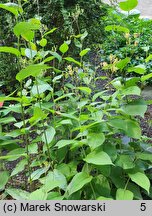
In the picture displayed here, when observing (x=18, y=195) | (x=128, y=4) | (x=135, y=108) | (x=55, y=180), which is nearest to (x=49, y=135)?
(x=55, y=180)

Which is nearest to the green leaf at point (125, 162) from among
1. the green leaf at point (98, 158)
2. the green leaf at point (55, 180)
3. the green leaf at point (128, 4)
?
the green leaf at point (98, 158)

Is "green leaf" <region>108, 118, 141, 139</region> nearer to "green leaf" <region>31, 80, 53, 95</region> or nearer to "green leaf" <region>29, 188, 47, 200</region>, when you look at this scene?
"green leaf" <region>31, 80, 53, 95</region>

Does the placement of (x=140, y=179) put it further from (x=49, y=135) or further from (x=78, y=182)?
(x=49, y=135)

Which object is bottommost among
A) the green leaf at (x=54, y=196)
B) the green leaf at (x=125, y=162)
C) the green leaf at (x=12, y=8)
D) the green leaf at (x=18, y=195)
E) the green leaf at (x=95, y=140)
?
the green leaf at (x=18, y=195)

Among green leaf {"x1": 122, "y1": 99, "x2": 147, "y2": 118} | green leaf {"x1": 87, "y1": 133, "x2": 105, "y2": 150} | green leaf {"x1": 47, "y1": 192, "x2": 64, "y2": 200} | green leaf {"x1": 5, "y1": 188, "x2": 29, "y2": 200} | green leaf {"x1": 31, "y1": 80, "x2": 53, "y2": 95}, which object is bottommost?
green leaf {"x1": 5, "y1": 188, "x2": 29, "y2": 200}

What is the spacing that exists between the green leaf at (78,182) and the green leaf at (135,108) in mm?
372

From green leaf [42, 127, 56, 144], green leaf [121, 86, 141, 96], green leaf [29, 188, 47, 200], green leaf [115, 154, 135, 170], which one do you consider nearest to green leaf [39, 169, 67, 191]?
green leaf [29, 188, 47, 200]

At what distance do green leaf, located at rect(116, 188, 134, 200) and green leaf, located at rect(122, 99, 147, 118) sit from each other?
37 cm

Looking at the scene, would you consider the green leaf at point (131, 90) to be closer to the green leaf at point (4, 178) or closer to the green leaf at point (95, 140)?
the green leaf at point (95, 140)

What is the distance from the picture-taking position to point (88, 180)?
1.78 meters

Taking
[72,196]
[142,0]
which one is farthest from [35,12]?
[142,0]

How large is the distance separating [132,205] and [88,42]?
2.32 metres

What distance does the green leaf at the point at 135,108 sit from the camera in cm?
189

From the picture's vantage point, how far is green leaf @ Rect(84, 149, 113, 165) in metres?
1.72
